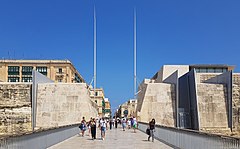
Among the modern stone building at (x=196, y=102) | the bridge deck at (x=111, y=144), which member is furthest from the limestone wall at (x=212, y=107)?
the bridge deck at (x=111, y=144)

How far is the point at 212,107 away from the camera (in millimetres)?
38938

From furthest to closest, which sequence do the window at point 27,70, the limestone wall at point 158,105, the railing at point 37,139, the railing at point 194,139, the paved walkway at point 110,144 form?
the window at point 27,70
the limestone wall at point 158,105
the paved walkway at point 110,144
the railing at point 37,139
the railing at point 194,139

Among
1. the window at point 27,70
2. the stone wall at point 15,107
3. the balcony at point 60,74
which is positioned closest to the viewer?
the stone wall at point 15,107

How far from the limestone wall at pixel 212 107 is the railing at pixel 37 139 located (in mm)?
23878

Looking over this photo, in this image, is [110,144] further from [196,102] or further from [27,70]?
[27,70]

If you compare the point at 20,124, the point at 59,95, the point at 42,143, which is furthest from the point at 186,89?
the point at 42,143

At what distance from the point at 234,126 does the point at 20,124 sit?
27.3 metres

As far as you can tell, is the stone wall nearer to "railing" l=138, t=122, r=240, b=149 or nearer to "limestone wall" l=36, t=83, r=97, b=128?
"limestone wall" l=36, t=83, r=97, b=128

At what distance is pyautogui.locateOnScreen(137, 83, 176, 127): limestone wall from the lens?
41438mm

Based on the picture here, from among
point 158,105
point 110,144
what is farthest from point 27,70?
point 110,144

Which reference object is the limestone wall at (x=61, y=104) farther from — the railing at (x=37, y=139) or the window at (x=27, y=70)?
the window at (x=27, y=70)

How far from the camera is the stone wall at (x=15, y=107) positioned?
3916cm

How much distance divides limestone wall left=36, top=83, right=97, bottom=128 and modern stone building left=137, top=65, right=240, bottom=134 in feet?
26.0

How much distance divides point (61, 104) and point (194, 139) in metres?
31.8
